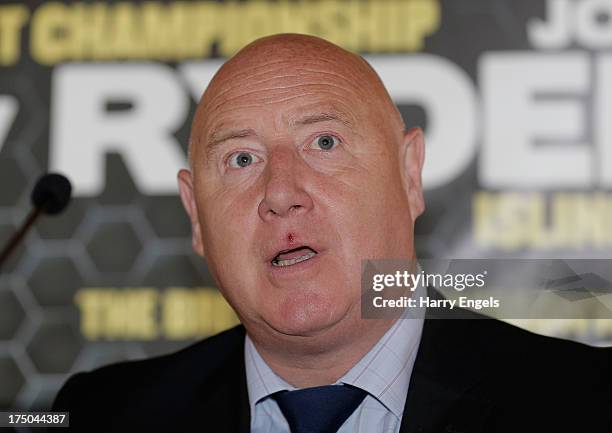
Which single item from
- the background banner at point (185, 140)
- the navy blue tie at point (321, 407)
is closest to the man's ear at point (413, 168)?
the navy blue tie at point (321, 407)

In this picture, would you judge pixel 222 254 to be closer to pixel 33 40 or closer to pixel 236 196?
pixel 236 196

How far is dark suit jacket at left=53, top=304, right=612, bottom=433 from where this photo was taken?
90cm

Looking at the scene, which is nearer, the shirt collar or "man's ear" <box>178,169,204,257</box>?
the shirt collar

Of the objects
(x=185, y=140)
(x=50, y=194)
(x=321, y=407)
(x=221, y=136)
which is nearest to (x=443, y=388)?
(x=321, y=407)

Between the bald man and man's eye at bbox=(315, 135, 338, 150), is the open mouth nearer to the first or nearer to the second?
the bald man

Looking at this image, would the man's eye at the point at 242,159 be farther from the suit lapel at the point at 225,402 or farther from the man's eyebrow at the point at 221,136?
the suit lapel at the point at 225,402

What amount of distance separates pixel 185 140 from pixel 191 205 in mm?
897

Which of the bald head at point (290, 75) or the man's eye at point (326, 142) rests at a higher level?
the bald head at point (290, 75)

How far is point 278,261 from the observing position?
0.93 metres

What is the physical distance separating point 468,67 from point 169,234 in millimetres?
722

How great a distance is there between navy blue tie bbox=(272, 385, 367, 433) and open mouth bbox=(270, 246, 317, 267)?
0.45 feet

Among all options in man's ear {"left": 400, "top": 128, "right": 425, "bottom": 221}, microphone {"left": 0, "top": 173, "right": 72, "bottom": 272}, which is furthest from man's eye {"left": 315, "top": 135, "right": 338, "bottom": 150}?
microphone {"left": 0, "top": 173, "right": 72, "bottom": 272}

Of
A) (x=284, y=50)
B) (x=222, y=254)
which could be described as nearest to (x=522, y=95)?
(x=284, y=50)

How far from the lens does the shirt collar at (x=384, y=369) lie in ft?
3.17
